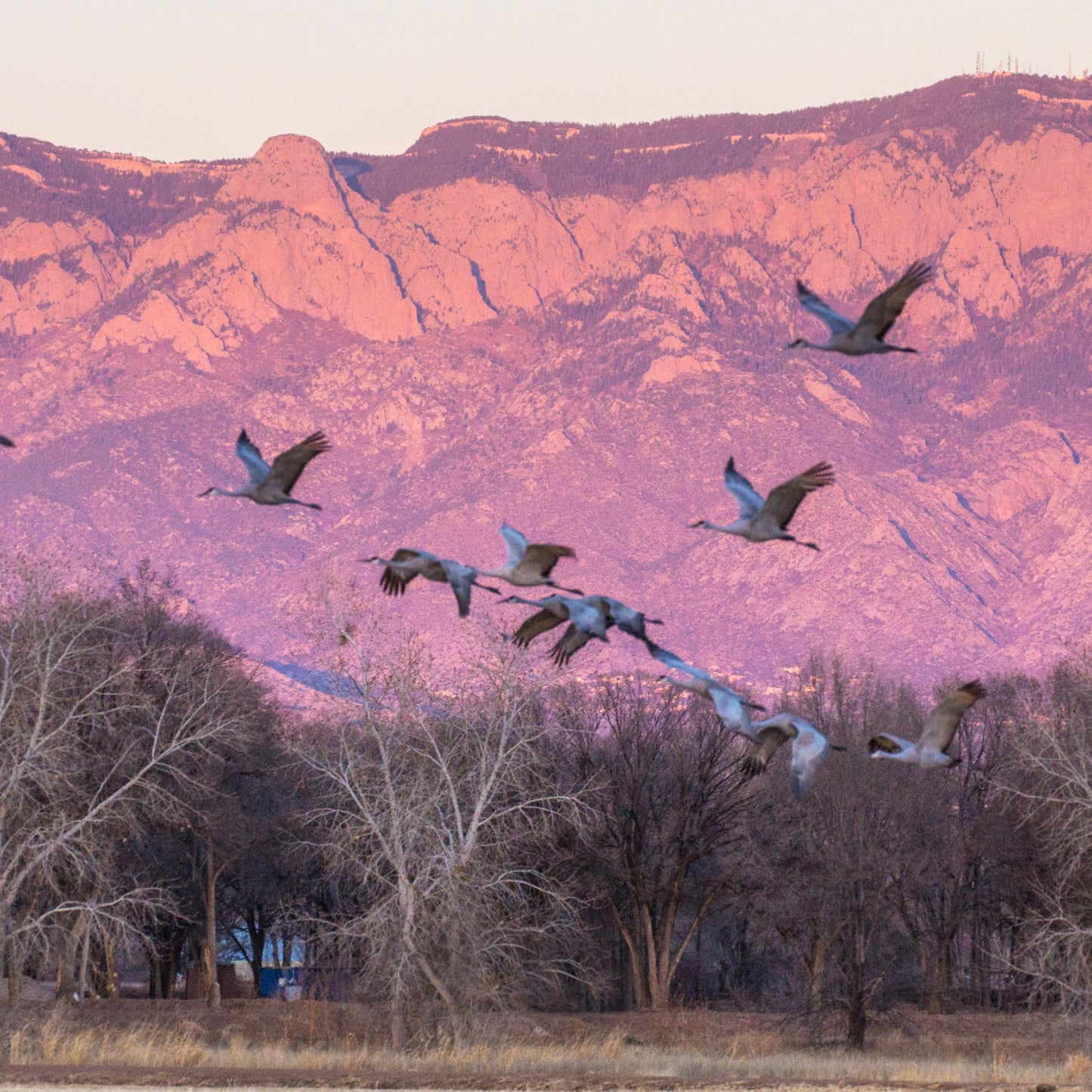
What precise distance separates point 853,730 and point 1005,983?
38.4 ft

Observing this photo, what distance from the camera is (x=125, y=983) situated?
98062 mm

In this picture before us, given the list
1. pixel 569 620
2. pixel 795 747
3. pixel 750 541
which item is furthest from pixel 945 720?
pixel 569 620

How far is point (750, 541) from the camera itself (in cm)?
1816

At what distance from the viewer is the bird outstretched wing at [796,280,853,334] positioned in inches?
653

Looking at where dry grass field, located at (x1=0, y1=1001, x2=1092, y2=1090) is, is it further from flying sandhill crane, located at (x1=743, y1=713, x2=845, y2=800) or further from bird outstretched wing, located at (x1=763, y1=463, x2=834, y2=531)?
bird outstretched wing, located at (x1=763, y1=463, x2=834, y2=531)

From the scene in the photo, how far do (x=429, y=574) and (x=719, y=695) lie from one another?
3044 mm

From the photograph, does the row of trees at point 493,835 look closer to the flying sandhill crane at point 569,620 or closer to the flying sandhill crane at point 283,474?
the flying sandhill crane at point 569,620

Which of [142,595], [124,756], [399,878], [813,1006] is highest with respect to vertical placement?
[142,595]

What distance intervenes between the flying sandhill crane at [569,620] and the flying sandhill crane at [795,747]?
1.87 m

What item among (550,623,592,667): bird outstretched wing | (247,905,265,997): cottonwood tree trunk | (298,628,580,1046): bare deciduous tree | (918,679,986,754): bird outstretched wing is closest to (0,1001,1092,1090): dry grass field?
(298,628,580,1046): bare deciduous tree

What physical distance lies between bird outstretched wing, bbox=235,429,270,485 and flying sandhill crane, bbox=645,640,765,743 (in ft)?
13.7

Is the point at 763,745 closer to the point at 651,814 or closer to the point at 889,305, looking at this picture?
the point at 889,305

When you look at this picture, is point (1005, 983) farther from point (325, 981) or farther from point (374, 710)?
point (374, 710)

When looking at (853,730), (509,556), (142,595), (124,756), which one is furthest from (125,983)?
(509,556)
